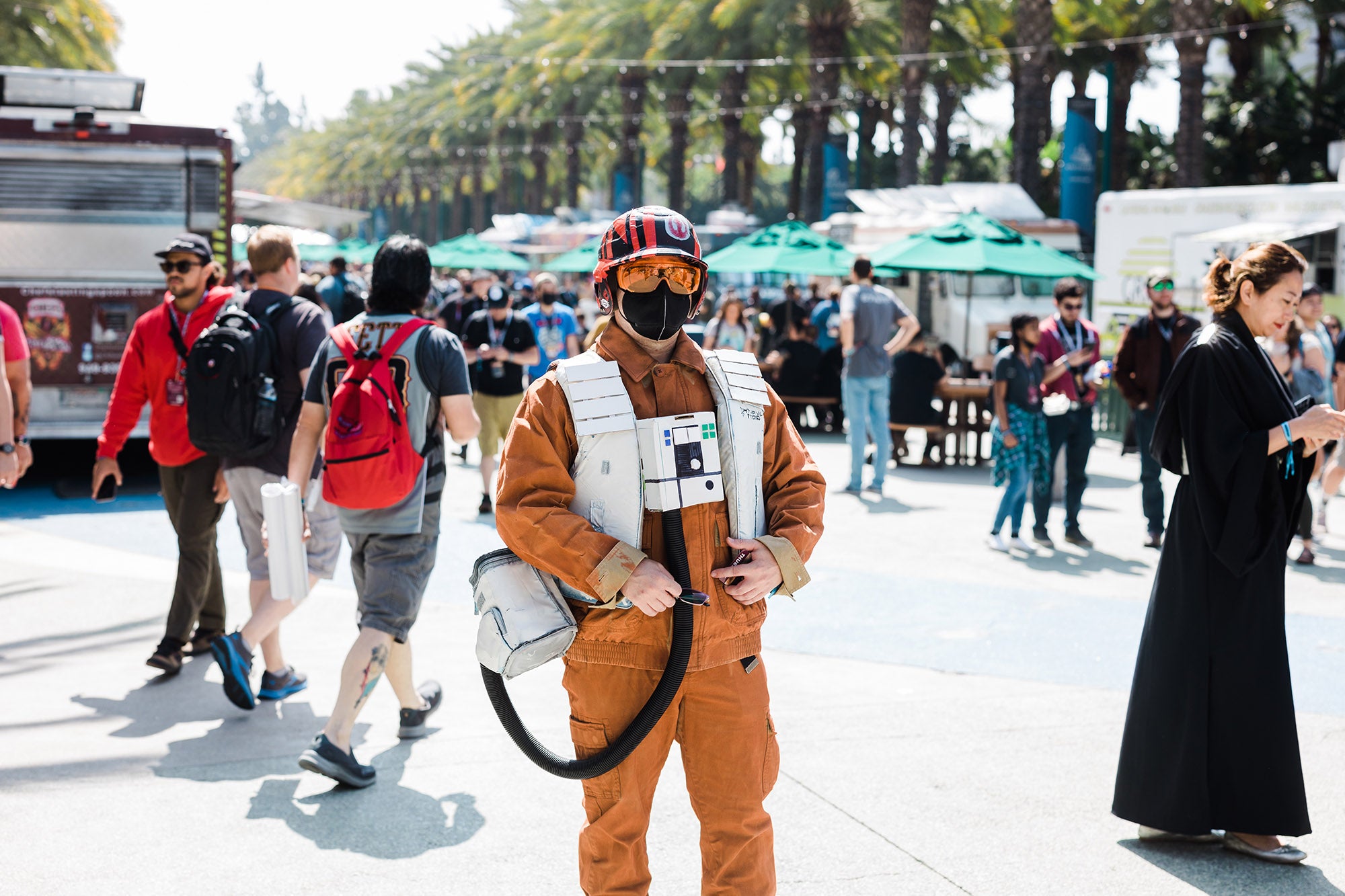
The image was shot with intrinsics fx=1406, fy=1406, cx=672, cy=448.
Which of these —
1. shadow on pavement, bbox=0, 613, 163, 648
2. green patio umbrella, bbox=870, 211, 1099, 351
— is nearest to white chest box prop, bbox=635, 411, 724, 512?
shadow on pavement, bbox=0, 613, 163, 648

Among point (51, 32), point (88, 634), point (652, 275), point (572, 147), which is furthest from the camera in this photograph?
point (572, 147)

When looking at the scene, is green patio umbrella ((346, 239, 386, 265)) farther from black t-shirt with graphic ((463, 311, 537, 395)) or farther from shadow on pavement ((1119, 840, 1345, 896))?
shadow on pavement ((1119, 840, 1345, 896))

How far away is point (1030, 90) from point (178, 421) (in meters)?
25.2

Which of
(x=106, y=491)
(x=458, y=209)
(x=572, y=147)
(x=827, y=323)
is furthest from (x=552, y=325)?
(x=458, y=209)

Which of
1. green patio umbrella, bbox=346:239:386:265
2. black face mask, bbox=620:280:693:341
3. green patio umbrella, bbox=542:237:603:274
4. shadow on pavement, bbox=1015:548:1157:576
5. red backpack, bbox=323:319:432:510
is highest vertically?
green patio umbrella, bbox=346:239:386:265

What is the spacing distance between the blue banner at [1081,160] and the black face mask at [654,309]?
83.1 ft

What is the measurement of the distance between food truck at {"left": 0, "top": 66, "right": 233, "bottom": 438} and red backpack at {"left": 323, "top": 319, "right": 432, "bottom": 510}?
7223mm

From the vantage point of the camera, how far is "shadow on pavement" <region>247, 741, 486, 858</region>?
4.27m

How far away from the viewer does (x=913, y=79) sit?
31406 millimetres

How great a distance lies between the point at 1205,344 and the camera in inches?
168

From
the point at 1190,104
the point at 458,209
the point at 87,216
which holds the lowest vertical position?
the point at 87,216

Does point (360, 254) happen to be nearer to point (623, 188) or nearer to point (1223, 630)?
point (623, 188)

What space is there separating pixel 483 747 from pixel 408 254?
1.82m

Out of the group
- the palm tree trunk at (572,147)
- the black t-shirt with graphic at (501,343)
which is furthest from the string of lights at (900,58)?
the black t-shirt with graphic at (501,343)
